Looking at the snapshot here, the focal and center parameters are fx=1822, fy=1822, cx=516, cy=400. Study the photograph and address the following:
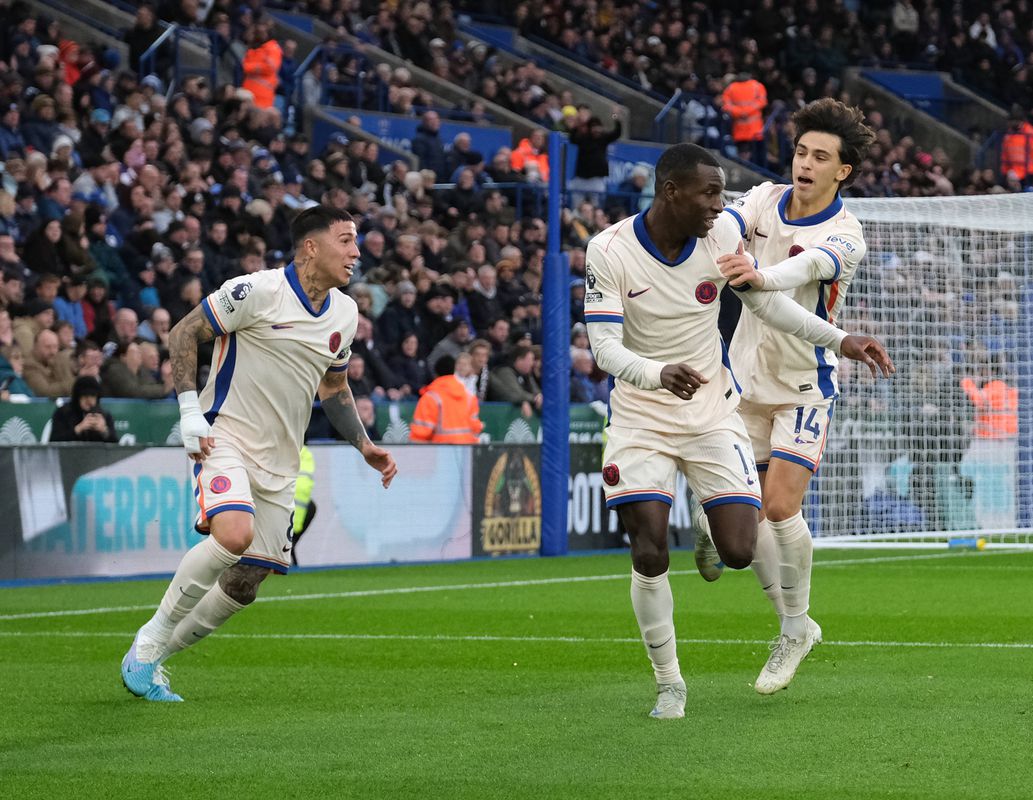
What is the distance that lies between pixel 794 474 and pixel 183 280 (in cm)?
1047

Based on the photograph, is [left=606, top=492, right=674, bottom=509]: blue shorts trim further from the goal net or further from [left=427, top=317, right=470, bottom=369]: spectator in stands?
[left=427, top=317, right=470, bottom=369]: spectator in stands

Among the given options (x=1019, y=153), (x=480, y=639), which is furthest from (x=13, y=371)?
(x=1019, y=153)

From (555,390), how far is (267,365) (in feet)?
34.1

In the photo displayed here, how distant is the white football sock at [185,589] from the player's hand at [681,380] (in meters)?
2.13

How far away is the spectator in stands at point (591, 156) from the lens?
26125 mm

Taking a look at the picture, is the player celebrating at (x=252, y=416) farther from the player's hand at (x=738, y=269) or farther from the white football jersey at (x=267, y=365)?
the player's hand at (x=738, y=269)

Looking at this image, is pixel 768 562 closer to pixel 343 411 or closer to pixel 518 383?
pixel 343 411

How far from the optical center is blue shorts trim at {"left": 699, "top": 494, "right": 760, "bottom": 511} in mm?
7625

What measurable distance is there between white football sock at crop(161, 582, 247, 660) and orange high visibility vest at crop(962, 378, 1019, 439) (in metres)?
10.8

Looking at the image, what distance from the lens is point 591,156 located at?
26.2 meters

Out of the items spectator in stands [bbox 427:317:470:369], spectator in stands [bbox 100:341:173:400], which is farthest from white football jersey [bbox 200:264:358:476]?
spectator in stands [bbox 427:317:470:369]

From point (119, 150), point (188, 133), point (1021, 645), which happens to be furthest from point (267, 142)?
point (1021, 645)

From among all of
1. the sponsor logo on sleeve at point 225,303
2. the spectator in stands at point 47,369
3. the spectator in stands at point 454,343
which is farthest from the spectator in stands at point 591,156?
the sponsor logo on sleeve at point 225,303

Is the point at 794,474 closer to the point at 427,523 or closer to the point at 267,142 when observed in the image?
the point at 427,523
